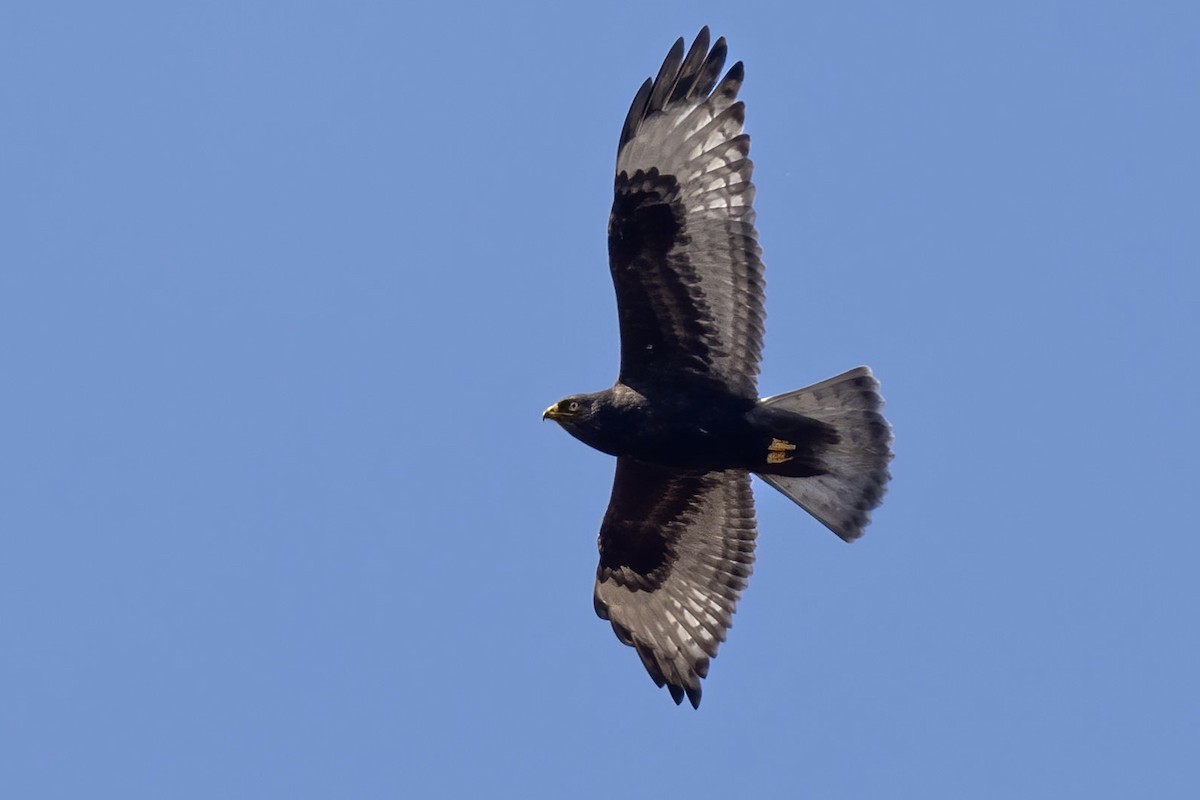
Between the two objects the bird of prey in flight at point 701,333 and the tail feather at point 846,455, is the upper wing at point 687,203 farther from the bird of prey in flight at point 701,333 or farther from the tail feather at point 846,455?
the tail feather at point 846,455

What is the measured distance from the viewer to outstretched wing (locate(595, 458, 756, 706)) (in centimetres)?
1689

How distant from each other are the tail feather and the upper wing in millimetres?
755

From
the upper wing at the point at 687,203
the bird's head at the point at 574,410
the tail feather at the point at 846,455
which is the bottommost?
the tail feather at the point at 846,455

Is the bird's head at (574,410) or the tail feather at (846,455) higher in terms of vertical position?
the bird's head at (574,410)

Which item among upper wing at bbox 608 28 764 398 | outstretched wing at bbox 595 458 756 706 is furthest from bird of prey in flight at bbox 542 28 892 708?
outstretched wing at bbox 595 458 756 706

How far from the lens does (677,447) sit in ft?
51.3

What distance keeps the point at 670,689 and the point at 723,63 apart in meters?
4.92

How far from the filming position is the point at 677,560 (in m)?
17.1

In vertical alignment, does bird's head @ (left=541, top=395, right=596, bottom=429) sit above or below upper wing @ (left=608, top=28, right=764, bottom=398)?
below

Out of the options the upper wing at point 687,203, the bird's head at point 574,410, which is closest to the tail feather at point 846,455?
the upper wing at point 687,203

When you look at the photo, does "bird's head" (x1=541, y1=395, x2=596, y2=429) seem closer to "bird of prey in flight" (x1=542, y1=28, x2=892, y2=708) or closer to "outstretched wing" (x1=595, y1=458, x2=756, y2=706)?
"bird of prey in flight" (x1=542, y1=28, x2=892, y2=708)

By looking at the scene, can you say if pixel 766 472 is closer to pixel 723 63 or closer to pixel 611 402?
pixel 611 402

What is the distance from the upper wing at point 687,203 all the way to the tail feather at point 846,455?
29.7 inches

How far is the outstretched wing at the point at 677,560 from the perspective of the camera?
16.9 meters
